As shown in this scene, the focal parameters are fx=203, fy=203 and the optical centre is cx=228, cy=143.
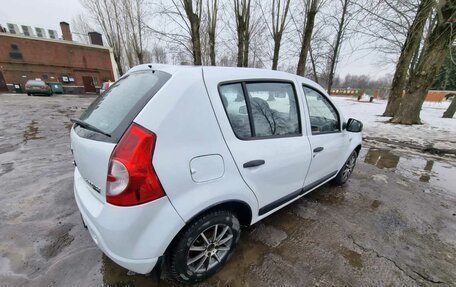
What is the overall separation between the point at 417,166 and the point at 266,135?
4956 millimetres

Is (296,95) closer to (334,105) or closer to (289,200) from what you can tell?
(334,105)

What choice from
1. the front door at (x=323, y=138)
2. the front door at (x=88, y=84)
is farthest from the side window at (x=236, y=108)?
the front door at (x=88, y=84)

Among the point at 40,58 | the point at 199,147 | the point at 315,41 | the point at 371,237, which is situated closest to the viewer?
the point at 199,147

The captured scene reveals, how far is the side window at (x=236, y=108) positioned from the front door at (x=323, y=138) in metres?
0.95

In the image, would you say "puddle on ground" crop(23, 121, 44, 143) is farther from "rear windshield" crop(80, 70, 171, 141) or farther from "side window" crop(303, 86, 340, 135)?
"side window" crop(303, 86, 340, 135)

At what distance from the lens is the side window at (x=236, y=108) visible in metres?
1.65

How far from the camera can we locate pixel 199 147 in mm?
1429

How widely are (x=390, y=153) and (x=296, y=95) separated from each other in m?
5.07

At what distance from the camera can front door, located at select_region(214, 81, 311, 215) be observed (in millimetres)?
1677

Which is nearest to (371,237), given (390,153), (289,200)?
(289,200)

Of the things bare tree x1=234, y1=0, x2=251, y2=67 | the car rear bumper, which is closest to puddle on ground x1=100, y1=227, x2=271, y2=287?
the car rear bumper

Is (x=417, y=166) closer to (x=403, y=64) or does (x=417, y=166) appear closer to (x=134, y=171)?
(x=134, y=171)

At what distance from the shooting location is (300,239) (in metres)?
2.34

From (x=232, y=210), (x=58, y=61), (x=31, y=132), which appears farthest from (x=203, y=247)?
(x=58, y=61)
